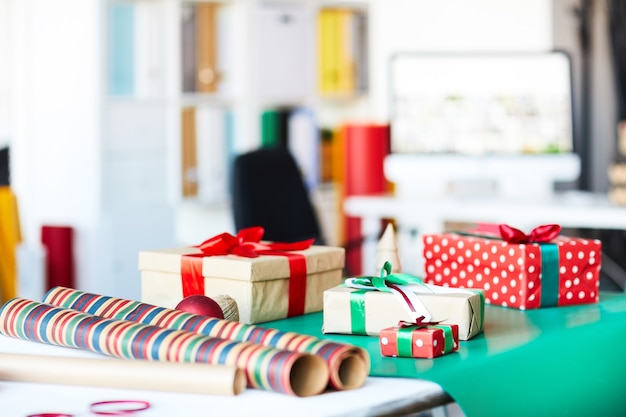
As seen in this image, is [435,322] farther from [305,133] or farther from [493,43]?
[493,43]

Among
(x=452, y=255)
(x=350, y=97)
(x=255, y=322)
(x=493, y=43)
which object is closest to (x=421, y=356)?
(x=255, y=322)

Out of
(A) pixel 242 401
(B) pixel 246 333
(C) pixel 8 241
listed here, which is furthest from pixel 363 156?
(A) pixel 242 401

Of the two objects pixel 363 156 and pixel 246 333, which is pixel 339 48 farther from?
pixel 246 333

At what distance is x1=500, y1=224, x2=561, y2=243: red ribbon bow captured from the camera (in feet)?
5.13

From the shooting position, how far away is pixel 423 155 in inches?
152

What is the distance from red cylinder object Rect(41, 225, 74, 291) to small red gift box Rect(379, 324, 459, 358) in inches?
106

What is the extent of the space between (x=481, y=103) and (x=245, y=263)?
8.51 ft

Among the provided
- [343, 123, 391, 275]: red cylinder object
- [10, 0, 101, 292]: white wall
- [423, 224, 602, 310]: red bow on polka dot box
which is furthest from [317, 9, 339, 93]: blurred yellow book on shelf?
[423, 224, 602, 310]: red bow on polka dot box

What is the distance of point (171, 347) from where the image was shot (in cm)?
106

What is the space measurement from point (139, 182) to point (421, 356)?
2.83m

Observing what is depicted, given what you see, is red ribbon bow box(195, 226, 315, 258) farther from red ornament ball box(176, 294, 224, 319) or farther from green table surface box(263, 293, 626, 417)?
red ornament ball box(176, 294, 224, 319)

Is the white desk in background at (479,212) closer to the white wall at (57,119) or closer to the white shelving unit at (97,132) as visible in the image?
the white shelving unit at (97,132)

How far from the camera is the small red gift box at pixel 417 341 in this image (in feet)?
3.85

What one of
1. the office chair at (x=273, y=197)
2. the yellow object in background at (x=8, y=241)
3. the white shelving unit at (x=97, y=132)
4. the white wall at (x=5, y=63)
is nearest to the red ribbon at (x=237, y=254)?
the office chair at (x=273, y=197)
